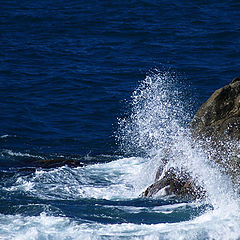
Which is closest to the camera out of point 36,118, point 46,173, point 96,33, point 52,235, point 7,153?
point 52,235

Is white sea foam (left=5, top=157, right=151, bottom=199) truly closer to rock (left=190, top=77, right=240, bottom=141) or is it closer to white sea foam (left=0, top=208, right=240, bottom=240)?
rock (left=190, top=77, right=240, bottom=141)

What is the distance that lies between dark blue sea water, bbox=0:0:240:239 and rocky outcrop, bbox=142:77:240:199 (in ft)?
0.93

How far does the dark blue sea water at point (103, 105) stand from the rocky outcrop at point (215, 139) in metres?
0.28

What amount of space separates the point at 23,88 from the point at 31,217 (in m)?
9.31

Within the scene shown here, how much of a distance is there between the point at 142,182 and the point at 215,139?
1747mm

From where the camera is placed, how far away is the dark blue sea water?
37.0ft

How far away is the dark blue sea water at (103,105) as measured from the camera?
11.3m

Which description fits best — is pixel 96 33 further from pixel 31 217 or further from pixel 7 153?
pixel 31 217

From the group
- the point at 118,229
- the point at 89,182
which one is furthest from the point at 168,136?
the point at 118,229

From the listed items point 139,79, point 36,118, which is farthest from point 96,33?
point 36,118

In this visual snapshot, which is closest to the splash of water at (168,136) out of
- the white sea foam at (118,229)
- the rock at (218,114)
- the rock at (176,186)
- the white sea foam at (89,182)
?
the rock at (176,186)

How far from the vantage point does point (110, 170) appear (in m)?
14.8

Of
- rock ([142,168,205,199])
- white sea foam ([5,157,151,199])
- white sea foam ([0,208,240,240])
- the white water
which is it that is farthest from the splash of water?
white sea foam ([0,208,240,240])

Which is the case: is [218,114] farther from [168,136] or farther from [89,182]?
[89,182]
